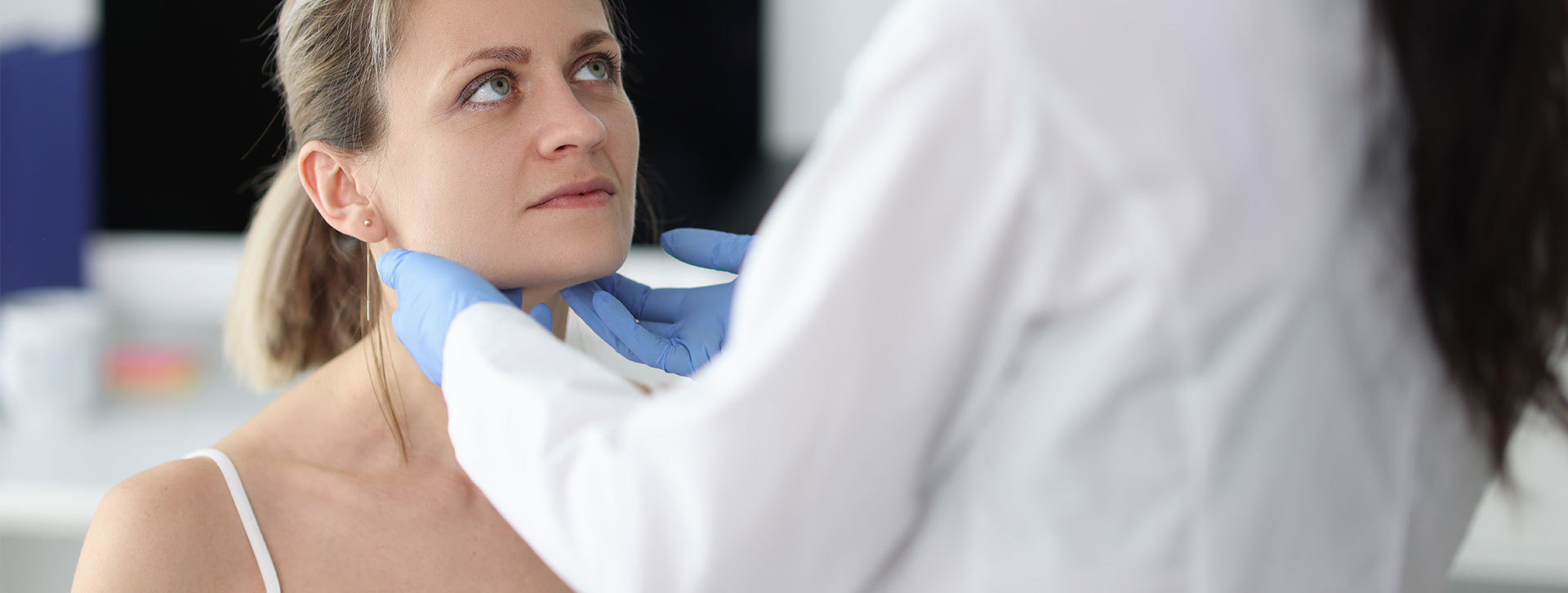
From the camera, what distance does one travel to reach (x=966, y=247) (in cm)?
54

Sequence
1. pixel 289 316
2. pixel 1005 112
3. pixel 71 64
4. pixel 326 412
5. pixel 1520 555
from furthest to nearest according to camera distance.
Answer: pixel 71 64
pixel 1520 555
pixel 289 316
pixel 326 412
pixel 1005 112

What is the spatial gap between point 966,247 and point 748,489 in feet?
0.52

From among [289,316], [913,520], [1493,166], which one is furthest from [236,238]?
[1493,166]

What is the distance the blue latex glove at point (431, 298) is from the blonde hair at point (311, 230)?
207 mm

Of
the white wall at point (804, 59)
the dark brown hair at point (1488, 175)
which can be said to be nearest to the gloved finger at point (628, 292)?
the dark brown hair at point (1488, 175)

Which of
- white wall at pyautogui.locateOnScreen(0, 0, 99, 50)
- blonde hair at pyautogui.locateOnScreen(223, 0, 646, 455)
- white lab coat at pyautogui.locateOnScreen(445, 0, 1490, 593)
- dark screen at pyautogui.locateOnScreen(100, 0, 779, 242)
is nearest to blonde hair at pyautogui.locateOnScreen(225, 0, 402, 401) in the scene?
blonde hair at pyautogui.locateOnScreen(223, 0, 646, 455)

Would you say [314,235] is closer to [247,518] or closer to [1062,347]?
[247,518]

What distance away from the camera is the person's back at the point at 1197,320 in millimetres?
536

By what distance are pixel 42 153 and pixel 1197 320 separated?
2.42 m

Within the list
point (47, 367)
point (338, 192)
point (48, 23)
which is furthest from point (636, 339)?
point (48, 23)

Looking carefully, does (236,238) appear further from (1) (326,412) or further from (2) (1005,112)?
(2) (1005,112)

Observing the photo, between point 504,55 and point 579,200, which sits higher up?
point 504,55

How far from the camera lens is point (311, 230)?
46.5 inches

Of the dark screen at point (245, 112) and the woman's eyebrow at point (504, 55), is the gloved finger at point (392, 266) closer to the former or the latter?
the woman's eyebrow at point (504, 55)
